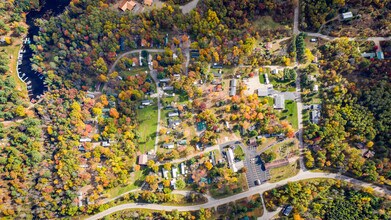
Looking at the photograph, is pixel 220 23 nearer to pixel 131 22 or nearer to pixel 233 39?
pixel 233 39

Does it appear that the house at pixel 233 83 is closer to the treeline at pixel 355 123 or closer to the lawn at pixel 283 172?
the treeline at pixel 355 123

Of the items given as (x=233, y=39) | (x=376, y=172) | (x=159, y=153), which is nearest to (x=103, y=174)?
(x=159, y=153)

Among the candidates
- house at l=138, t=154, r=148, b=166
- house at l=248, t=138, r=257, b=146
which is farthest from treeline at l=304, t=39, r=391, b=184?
house at l=138, t=154, r=148, b=166

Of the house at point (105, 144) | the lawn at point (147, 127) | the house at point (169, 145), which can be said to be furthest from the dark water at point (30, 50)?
the house at point (169, 145)

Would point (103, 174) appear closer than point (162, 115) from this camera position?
Yes

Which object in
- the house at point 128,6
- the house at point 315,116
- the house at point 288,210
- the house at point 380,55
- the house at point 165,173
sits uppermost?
the house at point 128,6

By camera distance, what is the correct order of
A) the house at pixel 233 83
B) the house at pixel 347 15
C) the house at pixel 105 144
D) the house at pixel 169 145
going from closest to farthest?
the house at pixel 169 145, the house at pixel 347 15, the house at pixel 105 144, the house at pixel 233 83
